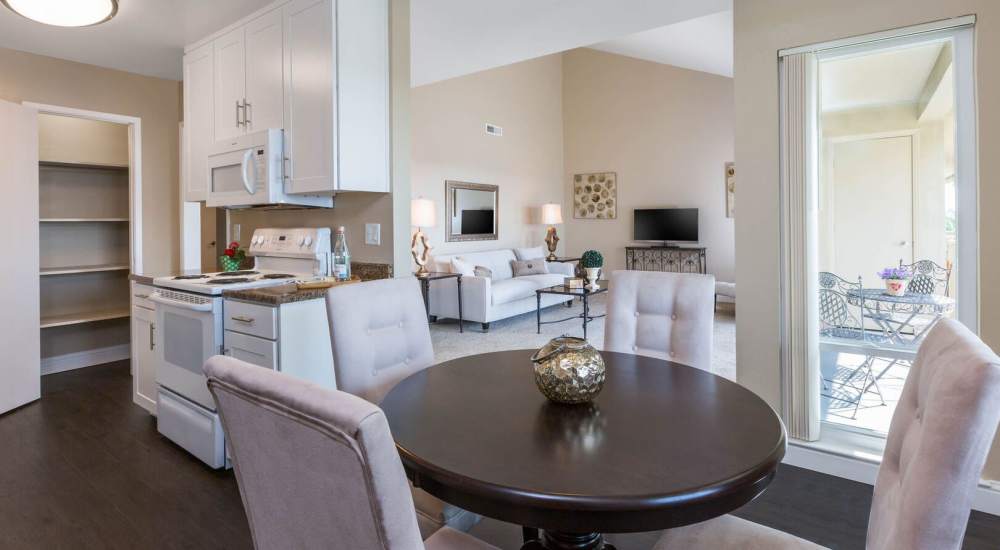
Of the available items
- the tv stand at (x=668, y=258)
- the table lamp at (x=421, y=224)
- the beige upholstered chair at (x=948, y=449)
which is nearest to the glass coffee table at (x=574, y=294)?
the table lamp at (x=421, y=224)

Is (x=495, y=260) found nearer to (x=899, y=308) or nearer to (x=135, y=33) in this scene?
(x=135, y=33)

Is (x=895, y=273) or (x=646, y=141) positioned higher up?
(x=646, y=141)

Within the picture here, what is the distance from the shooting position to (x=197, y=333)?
2.56 m

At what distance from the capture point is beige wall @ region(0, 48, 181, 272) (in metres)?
3.68

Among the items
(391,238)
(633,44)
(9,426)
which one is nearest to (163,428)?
(9,426)

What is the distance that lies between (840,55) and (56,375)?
5572 millimetres

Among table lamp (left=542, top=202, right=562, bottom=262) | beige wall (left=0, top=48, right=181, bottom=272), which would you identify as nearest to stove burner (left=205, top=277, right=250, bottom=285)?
beige wall (left=0, top=48, right=181, bottom=272)

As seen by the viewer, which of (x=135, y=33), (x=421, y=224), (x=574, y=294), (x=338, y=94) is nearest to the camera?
(x=338, y=94)

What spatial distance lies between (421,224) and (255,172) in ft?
11.2

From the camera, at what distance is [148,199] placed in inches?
165

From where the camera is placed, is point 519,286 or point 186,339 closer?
point 186,339

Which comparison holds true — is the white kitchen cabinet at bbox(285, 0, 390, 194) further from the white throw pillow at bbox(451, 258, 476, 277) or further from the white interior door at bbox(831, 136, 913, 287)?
the white throw pillow at bbox(451, 258, 476, 277)

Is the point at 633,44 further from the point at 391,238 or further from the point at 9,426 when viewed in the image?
the point at 9,426

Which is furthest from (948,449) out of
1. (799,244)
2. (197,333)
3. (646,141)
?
(646,141)
